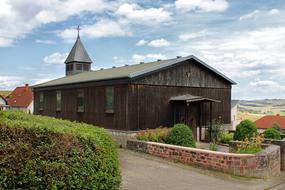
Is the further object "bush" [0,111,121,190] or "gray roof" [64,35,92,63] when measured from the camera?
"gray roof" [64,35,92,63]

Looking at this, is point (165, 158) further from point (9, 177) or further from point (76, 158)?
point (9, 177)

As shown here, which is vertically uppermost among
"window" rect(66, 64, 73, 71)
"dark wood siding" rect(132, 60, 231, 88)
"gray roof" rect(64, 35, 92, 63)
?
"gray roof" rect(64, 35, 92, 63)

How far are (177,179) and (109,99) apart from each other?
9911 mm

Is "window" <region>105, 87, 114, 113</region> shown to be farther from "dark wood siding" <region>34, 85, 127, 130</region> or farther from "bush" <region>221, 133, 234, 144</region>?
"bush" <region>221, 133, 234, 144</region>

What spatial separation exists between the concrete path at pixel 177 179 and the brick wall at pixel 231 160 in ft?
0.92

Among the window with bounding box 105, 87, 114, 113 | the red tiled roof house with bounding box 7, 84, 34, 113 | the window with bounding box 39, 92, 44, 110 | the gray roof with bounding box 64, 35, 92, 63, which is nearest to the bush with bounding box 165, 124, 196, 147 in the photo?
the window with bounding box 105, 87, 114, 113

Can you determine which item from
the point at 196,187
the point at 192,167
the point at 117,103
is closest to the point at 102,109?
the point at 117,103

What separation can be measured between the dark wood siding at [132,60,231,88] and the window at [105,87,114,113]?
1.81 m

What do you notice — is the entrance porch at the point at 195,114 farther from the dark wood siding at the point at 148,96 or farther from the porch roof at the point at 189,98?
the dark wood siding at the point at 148,96

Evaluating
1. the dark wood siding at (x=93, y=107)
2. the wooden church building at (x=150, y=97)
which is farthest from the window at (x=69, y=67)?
the wooden church building at (x=150, y=97)

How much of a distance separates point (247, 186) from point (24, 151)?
7197mm

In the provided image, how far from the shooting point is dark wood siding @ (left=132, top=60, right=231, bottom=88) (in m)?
19.7

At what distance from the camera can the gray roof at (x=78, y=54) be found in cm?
3494

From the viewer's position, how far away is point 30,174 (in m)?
5.84
